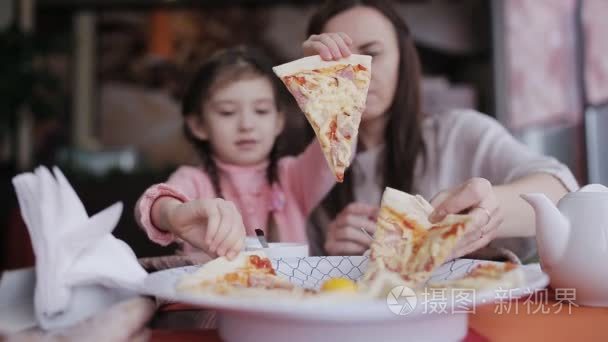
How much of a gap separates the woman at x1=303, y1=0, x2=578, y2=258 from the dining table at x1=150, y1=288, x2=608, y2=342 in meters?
0.38

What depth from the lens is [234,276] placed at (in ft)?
1.99

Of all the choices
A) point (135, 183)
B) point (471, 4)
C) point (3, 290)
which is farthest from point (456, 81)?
point (3, 290)

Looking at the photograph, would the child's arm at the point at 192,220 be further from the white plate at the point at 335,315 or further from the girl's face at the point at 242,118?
the girl's face at the point at 242,118

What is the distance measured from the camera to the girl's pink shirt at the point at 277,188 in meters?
1.34

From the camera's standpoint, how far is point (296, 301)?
44 centimetres

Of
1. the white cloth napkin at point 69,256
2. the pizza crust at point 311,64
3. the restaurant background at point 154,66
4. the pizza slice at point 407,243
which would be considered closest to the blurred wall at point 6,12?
the restaurant background at point 154,66

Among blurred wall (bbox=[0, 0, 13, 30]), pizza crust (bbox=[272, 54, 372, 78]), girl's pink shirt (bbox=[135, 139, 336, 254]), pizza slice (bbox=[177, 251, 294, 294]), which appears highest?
blurred wall (bbox=[0, 0, 13, 30])

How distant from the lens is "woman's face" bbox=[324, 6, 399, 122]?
128 centimetres

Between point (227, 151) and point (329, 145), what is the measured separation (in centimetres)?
59

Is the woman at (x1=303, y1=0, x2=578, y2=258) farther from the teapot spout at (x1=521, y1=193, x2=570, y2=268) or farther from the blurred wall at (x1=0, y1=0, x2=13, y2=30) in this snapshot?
the blurred wall at (x1=0, y1=0, x2=13, y2=30)

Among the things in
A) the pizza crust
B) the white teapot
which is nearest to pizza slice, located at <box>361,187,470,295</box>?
the white teapot

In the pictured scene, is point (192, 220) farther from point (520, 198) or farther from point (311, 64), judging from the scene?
point (520, 198)

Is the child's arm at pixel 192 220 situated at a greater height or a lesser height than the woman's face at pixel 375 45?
lesser

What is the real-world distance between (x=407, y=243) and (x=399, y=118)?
804 millimetres
